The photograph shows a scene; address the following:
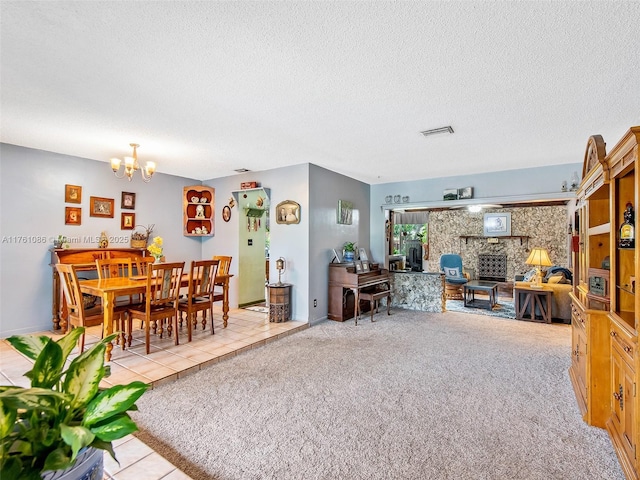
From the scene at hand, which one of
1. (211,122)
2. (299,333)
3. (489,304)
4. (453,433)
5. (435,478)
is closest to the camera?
(435,478)

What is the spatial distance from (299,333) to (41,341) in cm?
376

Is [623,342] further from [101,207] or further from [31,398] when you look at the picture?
[101,207]

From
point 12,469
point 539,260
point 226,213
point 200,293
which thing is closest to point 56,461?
point 12,469

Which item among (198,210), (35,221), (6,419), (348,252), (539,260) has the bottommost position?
(6,419)

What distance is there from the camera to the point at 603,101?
8.68 ft

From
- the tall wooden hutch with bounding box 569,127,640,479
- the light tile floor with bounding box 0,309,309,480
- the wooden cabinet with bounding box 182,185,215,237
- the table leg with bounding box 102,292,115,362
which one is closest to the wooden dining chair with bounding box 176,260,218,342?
the light tile floor with bounding box 0,309,309,480

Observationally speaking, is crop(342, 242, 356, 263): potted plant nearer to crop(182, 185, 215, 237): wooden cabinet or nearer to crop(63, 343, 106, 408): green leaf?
crop(182, 185, 215, 237): wooden cabinet

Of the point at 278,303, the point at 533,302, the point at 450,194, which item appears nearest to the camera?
the point at 278,303

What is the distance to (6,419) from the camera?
2.12 ft

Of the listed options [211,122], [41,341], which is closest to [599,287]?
[41,341]

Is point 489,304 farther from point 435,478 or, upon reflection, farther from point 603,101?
point 435,478

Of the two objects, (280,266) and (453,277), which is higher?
(280,266)

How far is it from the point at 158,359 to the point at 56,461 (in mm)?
2945

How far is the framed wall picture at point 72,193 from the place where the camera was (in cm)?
445
